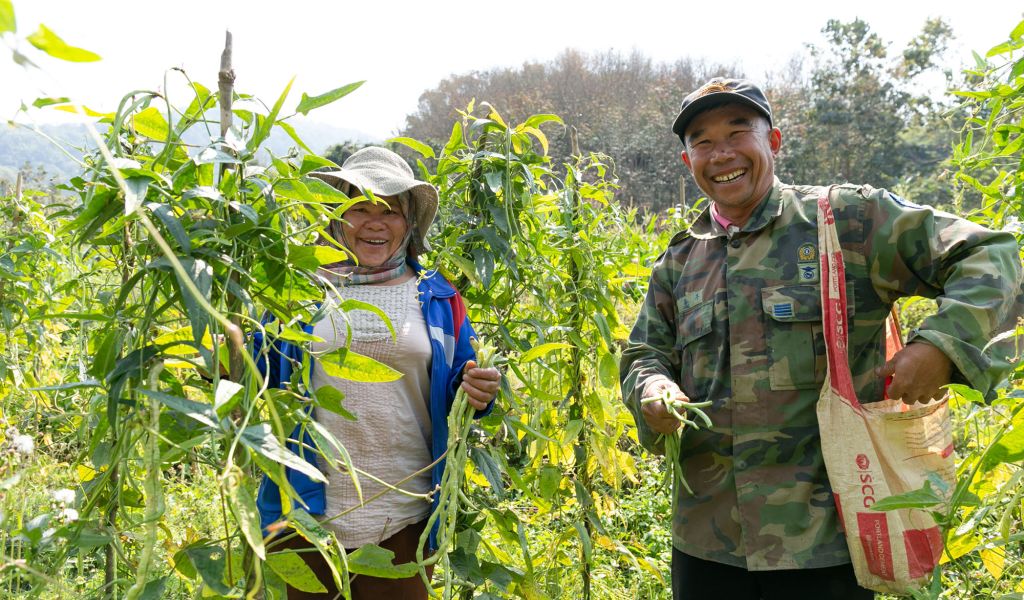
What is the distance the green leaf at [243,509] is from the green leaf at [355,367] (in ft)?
0.94

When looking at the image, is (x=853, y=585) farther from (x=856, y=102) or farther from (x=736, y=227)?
(x=856, y=102)

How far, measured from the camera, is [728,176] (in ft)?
5.26

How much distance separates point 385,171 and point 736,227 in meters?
0.75

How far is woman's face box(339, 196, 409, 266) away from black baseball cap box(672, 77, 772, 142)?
2.12 feet

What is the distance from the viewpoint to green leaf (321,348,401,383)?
41.5 inches

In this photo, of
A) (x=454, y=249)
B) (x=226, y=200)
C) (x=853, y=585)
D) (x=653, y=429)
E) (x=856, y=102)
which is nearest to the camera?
(x=226, y=200)

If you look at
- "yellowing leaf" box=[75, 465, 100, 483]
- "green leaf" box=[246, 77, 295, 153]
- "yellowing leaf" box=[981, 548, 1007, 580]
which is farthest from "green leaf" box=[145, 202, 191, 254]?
"yellowing leaf" box=[981, 548, 1007, 580]

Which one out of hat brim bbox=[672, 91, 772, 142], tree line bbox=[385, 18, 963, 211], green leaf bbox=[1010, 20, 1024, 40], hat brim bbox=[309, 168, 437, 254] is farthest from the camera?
tree line bbox=[385, 18, 963, 211]

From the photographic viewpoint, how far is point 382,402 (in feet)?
5.43

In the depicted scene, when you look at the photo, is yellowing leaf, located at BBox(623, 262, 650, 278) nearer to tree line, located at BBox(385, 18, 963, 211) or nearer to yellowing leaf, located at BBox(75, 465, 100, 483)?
yellowing leaf, located at BBox(75, 465, 100, 483)

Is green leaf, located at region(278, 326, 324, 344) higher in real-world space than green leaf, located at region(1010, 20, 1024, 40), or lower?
lower

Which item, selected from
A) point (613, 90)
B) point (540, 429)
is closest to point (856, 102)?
point (613, 90)

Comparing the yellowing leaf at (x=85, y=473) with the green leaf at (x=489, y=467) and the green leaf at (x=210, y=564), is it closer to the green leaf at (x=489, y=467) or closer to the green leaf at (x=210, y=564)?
the green leaf at (x=210, y=564)

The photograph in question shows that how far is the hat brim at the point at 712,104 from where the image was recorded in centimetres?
158
